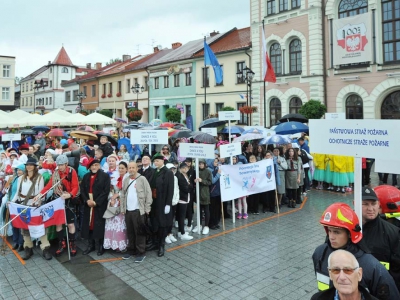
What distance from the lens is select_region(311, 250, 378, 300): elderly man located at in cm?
229

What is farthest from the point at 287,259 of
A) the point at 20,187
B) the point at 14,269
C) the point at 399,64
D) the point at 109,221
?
the point at 399,64

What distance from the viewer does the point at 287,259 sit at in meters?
6.63

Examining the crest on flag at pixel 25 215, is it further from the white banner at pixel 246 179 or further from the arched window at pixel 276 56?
the arched window at pixel 276 56

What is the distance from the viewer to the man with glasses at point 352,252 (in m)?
2.55

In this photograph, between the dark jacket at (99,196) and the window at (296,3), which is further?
the window at (296,3)

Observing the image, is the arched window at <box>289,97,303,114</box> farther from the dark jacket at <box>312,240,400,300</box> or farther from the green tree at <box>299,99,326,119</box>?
the dark jacket at <box>312,240,400,300</box>

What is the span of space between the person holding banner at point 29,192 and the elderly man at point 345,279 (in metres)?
6.23

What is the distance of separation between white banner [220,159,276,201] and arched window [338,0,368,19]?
1943 cm

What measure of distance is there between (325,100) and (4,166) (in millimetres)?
23192

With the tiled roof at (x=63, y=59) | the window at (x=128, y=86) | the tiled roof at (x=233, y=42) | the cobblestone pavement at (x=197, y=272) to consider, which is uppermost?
the tiled roof at (x=63, y=59)

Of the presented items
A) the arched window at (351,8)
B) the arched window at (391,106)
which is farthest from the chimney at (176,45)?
the arched window at (391,106)

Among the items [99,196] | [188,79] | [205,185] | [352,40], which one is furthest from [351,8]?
[99,196]

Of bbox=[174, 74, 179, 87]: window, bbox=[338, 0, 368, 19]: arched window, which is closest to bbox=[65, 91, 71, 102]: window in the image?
bbox=[174, 74, 179, 87]: window

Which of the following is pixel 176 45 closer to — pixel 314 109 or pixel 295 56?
pixel 295 56
